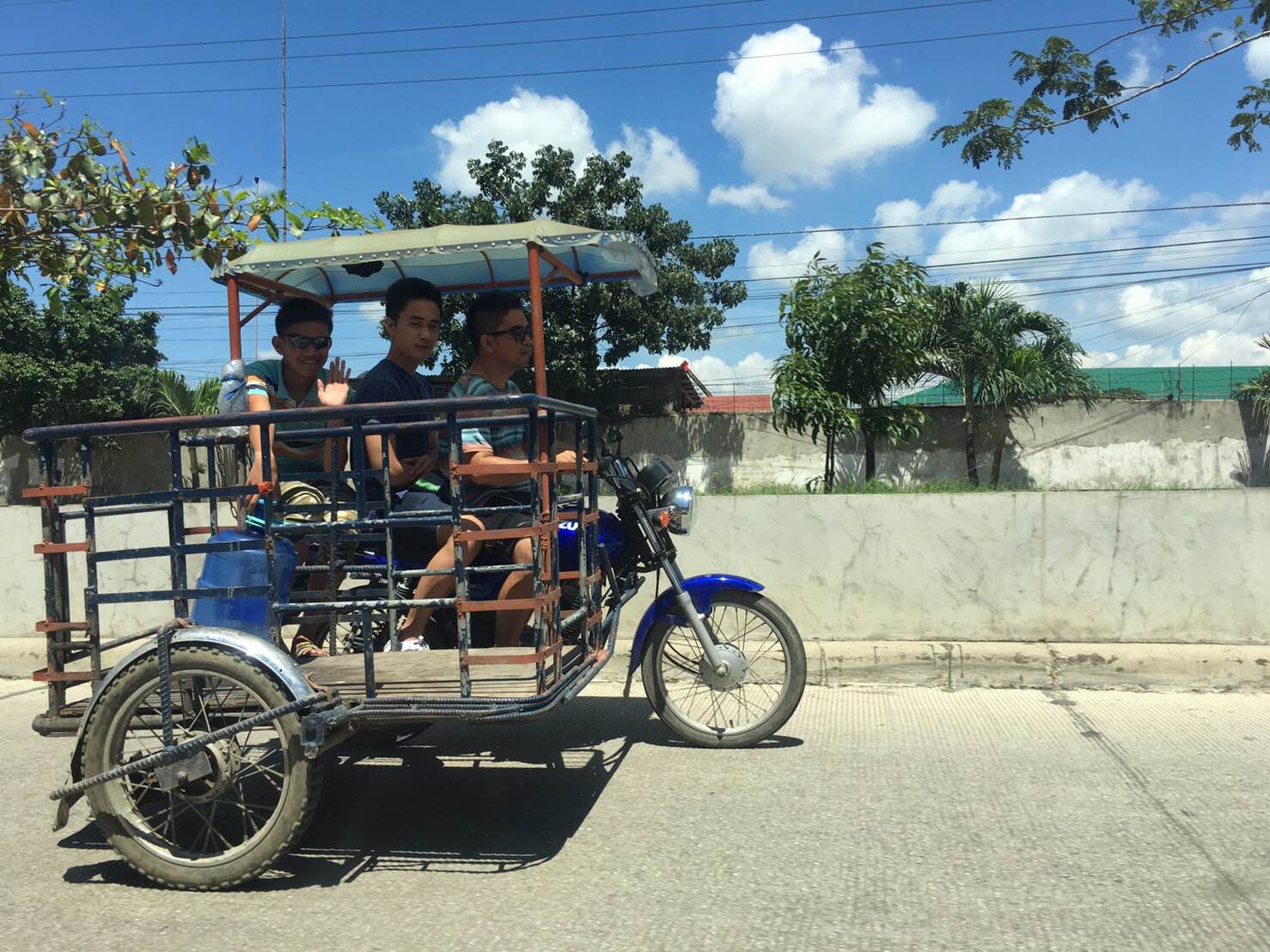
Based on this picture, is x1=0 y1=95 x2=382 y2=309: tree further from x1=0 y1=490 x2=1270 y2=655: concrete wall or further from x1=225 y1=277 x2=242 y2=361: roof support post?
x1=0 y1=490 x2=1270 y2=655: concrete wall

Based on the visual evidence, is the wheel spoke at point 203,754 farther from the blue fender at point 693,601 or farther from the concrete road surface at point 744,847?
the blue fender at point 693,601

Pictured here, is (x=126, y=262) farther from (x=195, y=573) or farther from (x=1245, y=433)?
(x=1245, y=433)

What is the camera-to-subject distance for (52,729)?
11.5 ft

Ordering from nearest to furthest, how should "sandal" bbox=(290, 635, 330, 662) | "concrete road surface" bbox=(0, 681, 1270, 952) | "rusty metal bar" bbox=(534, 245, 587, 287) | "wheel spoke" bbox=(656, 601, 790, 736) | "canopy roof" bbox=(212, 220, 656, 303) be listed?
"concrete road surface" bbox=(0, 681, 1270, 952), "sandal" bbox=(290, 635, 330, 662), "canopy roof" bbox=(212, 220, 656, 303), "rusty metal bar" bbox=(534, 245, 587, 287), "wheel spoke" bbox=(656, 601, 790, 736)

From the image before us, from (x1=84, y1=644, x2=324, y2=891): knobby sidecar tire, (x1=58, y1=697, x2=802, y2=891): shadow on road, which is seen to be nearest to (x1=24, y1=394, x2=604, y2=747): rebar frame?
(x1=84, y1=644, x2=324, y2=891): knobby sidecar tire

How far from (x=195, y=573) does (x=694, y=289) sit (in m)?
14.8

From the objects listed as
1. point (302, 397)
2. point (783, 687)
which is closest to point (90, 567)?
point (302, 397)

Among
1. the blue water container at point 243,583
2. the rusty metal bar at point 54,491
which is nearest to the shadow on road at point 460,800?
the blue water container at point 243,583

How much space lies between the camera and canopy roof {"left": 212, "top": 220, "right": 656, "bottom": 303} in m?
4.30

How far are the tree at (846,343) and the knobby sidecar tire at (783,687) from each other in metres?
6.72

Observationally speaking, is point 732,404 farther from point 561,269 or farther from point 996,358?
point 561,269

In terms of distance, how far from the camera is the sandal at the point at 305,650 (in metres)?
4.02

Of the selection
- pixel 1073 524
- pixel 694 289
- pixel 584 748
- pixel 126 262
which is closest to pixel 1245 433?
pixel 694 289

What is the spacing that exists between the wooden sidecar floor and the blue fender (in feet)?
2.88
